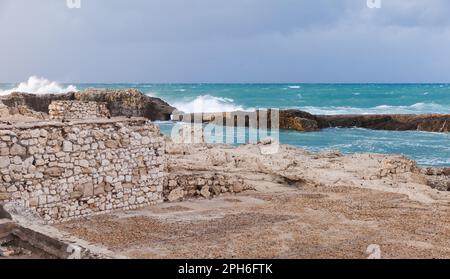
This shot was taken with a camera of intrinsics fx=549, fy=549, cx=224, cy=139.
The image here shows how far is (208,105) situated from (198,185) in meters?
58.0

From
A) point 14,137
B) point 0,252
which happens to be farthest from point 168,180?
point 0,252

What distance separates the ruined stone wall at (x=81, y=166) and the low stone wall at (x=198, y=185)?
0.37 meters

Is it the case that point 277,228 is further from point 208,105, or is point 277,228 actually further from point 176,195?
point 208,105

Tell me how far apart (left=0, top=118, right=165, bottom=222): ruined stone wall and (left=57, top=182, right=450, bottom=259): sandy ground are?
45 cm

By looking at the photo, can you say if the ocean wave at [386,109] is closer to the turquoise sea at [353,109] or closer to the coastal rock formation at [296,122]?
the turquoise sea at [353,109]

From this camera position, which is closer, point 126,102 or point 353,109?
point 126,102

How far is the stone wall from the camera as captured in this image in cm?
1438

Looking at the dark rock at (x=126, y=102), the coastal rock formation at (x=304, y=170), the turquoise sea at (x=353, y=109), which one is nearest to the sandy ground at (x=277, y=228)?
the coastal rock formation at (x=304, y=170)

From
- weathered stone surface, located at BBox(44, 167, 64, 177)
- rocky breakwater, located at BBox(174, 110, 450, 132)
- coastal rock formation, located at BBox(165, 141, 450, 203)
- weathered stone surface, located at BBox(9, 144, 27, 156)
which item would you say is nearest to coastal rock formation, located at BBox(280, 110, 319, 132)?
rocky breakwater, located at BBox(174, 110, 450, 132)

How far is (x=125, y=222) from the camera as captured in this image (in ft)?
36.6

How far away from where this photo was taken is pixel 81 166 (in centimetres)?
1138

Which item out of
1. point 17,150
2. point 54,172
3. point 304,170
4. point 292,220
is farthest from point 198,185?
point 17,150

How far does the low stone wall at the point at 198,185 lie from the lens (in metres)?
13.4

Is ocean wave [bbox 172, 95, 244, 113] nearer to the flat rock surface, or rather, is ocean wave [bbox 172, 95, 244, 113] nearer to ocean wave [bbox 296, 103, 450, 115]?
ocean wave [bbox 296, 103, 450, 115]
